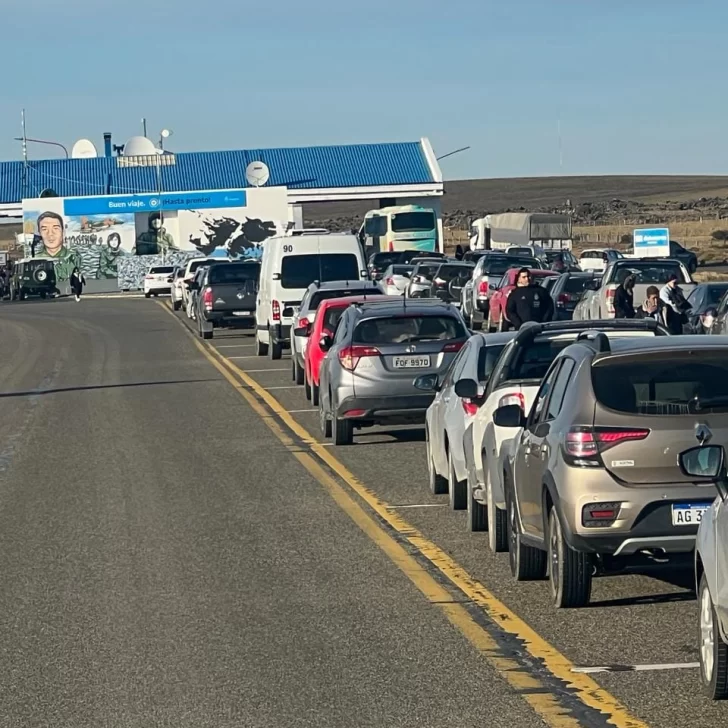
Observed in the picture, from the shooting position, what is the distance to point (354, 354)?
18375mm

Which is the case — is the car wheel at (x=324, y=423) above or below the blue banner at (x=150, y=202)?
below

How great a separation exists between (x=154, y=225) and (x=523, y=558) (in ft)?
254

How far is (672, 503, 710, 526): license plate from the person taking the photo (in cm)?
867

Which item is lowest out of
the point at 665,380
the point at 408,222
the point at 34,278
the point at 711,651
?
the point at 34,278

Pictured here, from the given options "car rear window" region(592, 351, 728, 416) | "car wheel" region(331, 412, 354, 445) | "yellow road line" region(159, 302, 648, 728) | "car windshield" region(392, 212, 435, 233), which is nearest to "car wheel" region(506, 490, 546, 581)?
"yellow road line" region(159, 302, 648, 728)

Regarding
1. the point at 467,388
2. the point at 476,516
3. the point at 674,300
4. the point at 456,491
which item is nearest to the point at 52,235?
the point at 674,300

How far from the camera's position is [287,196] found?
87.3 meters

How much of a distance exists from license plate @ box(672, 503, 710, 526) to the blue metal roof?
85719 millimetres

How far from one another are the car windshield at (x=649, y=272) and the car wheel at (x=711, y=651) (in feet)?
89.4

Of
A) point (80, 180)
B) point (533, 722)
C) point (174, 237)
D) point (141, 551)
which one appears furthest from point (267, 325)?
point (80, 180)

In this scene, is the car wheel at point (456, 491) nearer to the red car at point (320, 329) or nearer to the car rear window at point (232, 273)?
the red car at point (320, 329)

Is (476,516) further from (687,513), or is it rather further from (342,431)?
(342,431)

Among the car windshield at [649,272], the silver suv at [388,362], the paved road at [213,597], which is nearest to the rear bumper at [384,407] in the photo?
the silver suv at [388,362]

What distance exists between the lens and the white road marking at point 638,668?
791cm
